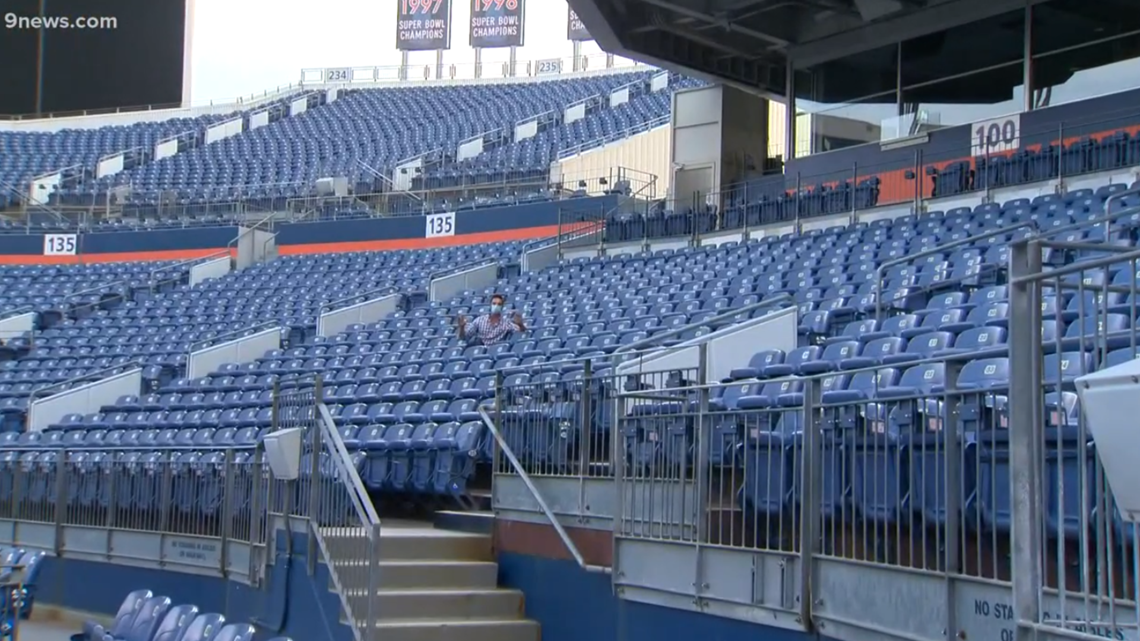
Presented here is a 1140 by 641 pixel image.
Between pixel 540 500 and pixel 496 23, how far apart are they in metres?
41.5

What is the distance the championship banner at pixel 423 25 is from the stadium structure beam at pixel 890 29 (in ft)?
95.0

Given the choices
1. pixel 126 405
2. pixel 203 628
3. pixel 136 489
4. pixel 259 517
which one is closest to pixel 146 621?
pixel 203 628

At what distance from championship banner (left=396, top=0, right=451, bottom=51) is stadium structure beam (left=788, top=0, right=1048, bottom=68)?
2895cm

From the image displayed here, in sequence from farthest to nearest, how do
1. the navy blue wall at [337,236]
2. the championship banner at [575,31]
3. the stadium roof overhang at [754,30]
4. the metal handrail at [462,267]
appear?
the championship banner at [575,31]
the navy blue wall at [337,236]
the metal handrail at [462,267]
the stadium roof overhang at [754,30]

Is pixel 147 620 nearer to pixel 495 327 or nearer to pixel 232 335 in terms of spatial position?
pixel 495 327

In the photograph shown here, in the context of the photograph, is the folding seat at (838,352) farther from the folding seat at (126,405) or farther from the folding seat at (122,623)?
the folding seat at (126,405)

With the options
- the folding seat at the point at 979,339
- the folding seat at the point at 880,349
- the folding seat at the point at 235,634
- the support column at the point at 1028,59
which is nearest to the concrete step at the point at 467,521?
the folding seat at the point at 235,634

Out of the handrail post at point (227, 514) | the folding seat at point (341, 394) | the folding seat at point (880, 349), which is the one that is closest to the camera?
the folding seat at point (880, 349)

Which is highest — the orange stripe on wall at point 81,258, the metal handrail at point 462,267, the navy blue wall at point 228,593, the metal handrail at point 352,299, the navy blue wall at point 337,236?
the navy blue wall at point 337,236

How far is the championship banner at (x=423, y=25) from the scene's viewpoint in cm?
4947

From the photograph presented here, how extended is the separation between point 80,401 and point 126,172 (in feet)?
61.7

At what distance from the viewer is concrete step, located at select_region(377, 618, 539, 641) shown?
849 centimetres

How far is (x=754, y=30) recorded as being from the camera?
852 inches

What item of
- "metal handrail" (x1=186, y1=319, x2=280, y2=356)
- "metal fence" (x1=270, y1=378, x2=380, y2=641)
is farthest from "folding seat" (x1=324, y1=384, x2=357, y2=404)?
"metal handrail" (x1=186, y1=319, x2=280, y2=356)
